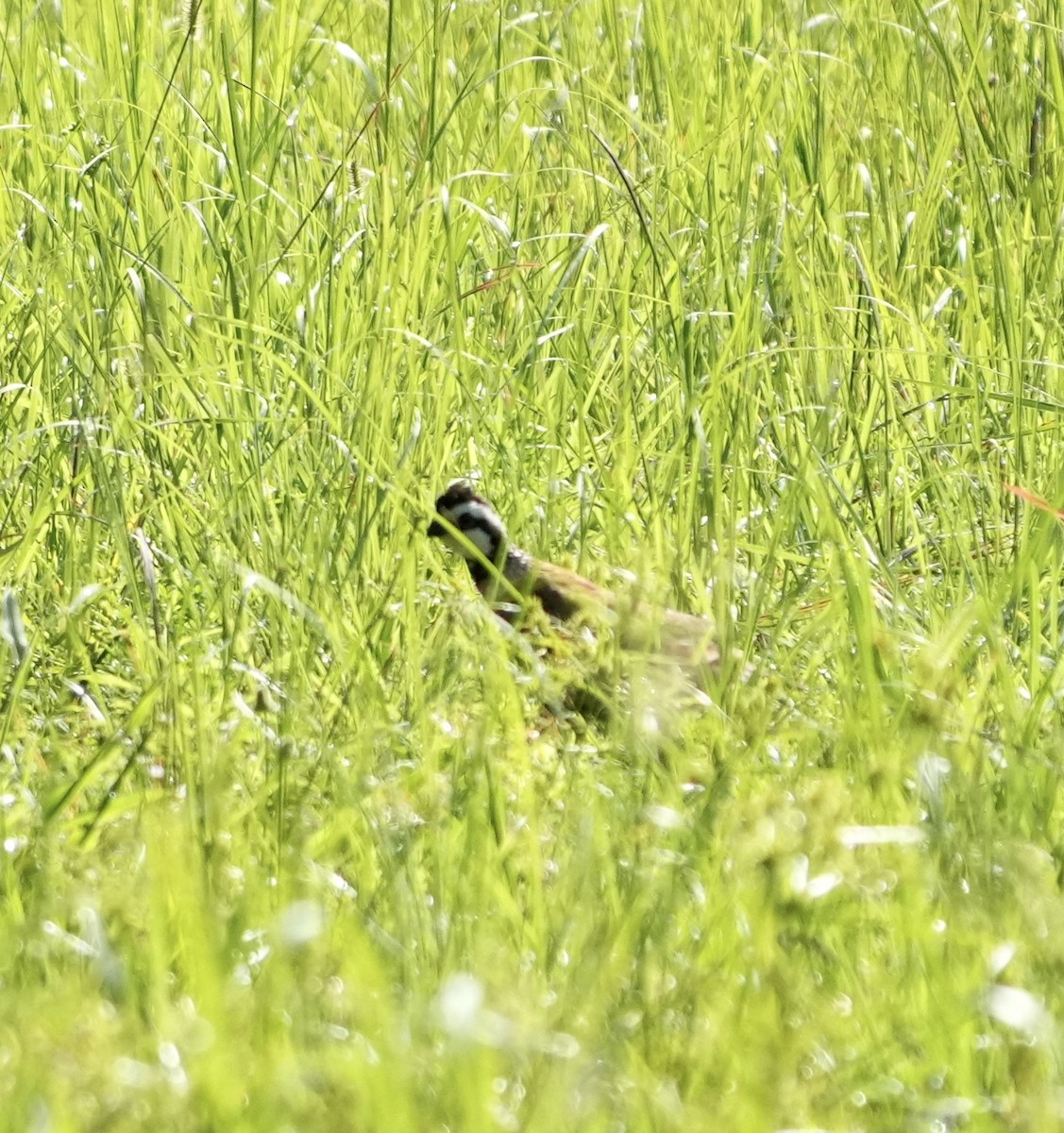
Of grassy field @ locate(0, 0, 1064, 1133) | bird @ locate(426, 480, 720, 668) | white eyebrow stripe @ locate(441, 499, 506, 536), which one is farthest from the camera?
white eyebrow stripe @ locate(441, 499, 506, 536)

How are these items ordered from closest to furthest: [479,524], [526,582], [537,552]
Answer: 1. [526,582]
2. [479,524]
3. [537,552]

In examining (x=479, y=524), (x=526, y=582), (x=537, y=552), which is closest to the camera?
(x=526, y=582)

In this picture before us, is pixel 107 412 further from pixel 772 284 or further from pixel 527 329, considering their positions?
pixel 772 284

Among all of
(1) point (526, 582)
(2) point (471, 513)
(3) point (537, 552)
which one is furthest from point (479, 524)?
(1) point (526, 582)

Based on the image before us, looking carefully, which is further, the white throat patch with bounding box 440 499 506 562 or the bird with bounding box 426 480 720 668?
the white throat patch with bounding box 440 499 506 562

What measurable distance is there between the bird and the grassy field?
0.08 metres

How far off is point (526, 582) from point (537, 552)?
23.1 inches

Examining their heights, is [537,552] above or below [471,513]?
below

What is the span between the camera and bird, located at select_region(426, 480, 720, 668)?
320cm

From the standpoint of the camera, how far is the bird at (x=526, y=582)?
10.5 ft

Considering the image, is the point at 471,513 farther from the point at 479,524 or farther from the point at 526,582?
the point at 526,582

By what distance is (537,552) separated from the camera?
4203 mm

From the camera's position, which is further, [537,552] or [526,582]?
[537,552]

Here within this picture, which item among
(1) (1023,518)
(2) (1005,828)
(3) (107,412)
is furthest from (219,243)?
(2) (1005,828)
